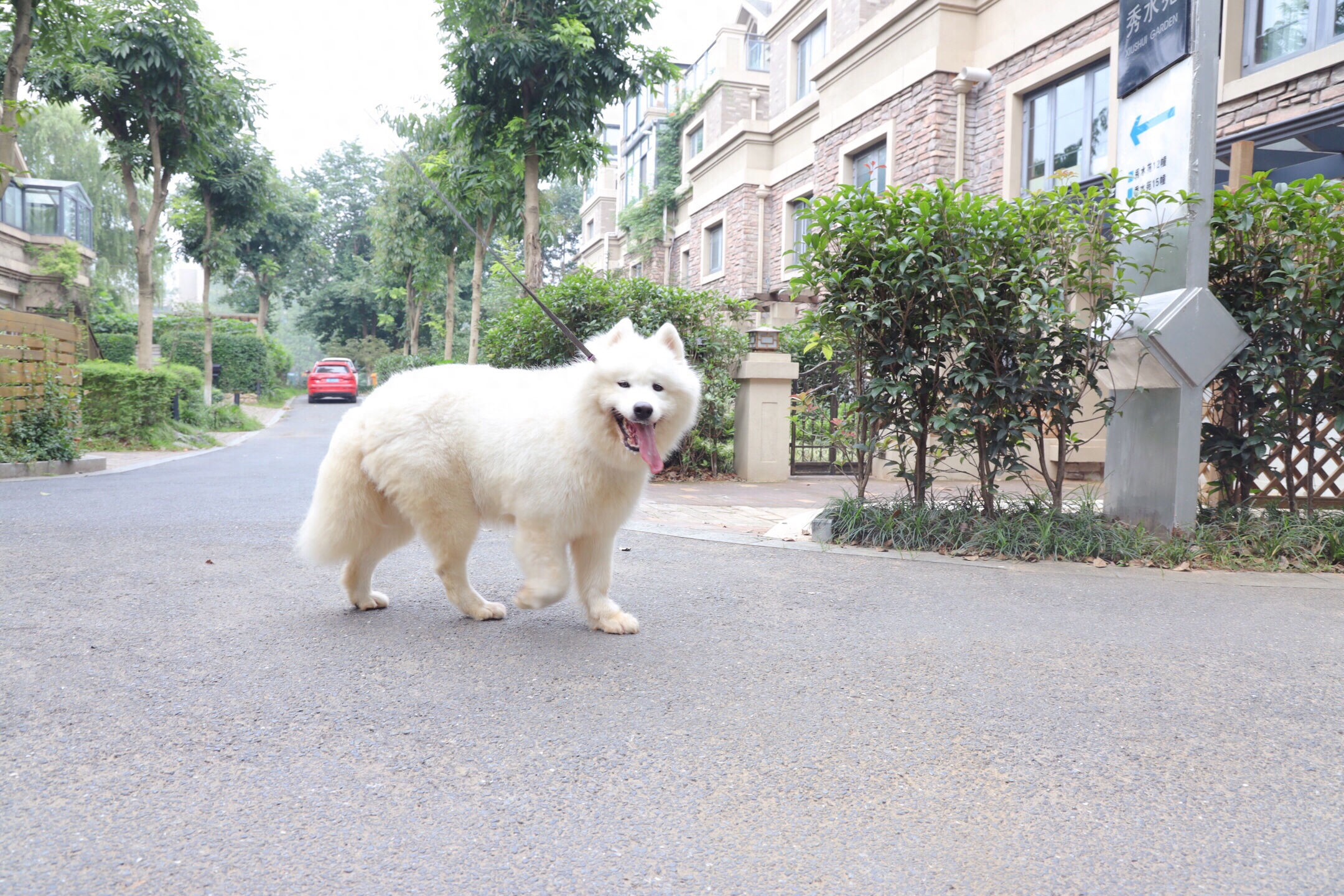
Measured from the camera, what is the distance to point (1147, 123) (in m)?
6.99

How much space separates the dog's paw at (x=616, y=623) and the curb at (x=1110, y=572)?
1.85m

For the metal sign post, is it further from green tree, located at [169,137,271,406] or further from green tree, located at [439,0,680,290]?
green tree, located at [169,137,271,406]

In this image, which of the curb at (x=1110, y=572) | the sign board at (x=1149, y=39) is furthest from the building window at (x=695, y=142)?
the curb at (x=1110, y=572)

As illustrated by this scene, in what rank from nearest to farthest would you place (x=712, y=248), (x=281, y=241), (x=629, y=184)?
(x=712, y=248) < (x=281, y=241) < (x=629, y=184)

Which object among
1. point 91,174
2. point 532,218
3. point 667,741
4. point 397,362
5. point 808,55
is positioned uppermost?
point 808,55

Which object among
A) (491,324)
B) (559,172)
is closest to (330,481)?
(491,324)

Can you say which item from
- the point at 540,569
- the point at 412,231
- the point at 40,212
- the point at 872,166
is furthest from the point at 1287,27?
the point at 40,212

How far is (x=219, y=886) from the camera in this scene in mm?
2068

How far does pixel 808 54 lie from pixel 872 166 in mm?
6912

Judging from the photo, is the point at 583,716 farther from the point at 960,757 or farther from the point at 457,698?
the point at 960,757

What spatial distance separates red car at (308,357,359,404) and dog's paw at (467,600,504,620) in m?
34.7

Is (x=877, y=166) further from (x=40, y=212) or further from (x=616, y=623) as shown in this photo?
(x=40, y=212)

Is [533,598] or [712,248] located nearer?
[533,598]

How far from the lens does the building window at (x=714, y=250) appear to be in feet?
92.5
